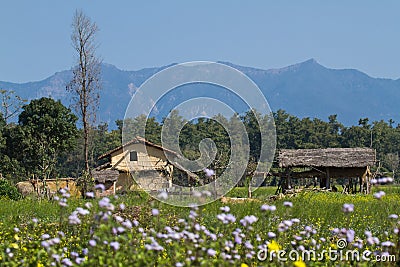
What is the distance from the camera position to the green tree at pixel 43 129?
35.8 m

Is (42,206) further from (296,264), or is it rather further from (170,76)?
(296,264)

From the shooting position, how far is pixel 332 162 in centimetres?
3009

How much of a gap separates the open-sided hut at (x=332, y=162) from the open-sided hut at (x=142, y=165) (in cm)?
746

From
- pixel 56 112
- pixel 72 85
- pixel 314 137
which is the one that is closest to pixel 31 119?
pixel 56 112

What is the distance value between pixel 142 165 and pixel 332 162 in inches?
489

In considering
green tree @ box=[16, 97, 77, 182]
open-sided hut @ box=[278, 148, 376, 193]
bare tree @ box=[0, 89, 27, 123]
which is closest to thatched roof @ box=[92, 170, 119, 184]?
green tree @ box=[16, 97, 77, 182]

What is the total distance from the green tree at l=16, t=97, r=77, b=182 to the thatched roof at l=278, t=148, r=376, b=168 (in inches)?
529

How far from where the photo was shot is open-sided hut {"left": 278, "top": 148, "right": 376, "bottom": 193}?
29.8m

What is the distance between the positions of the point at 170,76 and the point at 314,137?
4145 centimetres

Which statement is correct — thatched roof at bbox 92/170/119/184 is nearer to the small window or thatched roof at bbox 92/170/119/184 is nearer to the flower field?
the small window

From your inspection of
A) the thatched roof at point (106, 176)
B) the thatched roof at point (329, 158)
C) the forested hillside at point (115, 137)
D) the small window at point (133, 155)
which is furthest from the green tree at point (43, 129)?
the thatched roof at point (329, 158)

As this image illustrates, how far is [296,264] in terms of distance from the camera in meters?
3.75

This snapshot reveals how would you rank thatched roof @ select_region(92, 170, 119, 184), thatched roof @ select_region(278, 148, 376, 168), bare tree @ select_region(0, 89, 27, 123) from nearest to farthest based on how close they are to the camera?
thatched roof @ select_region(278, 148, 376, 168) → thatched roof @ select_region(92, 170, 119, 184) → bare tree @ select_region(0, 89, 27, 123)

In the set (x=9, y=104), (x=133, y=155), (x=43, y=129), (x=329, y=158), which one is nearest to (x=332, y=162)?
(x=329, y=158)
